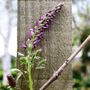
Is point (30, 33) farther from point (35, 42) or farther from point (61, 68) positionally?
point (61, 68)

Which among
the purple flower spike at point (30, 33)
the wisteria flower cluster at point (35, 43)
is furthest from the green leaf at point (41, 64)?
the purple flower spike at point (30, 33)

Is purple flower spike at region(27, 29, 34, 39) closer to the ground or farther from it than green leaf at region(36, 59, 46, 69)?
farther from it

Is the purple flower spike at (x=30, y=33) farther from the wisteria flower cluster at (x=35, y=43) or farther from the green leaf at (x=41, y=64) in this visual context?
the green leaf at (x=41, y=64)

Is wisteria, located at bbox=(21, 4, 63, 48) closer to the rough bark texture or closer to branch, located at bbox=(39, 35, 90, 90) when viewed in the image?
the rough bark texture

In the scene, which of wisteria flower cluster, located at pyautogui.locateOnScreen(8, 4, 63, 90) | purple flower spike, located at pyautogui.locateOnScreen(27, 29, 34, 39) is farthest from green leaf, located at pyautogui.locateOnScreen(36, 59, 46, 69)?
purple flower spike, located at pyautogui.locateOnScreen(27, 29, 34, 39)

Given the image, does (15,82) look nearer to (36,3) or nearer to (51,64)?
(51,64)

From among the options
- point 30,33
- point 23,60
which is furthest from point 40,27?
point 23,60
